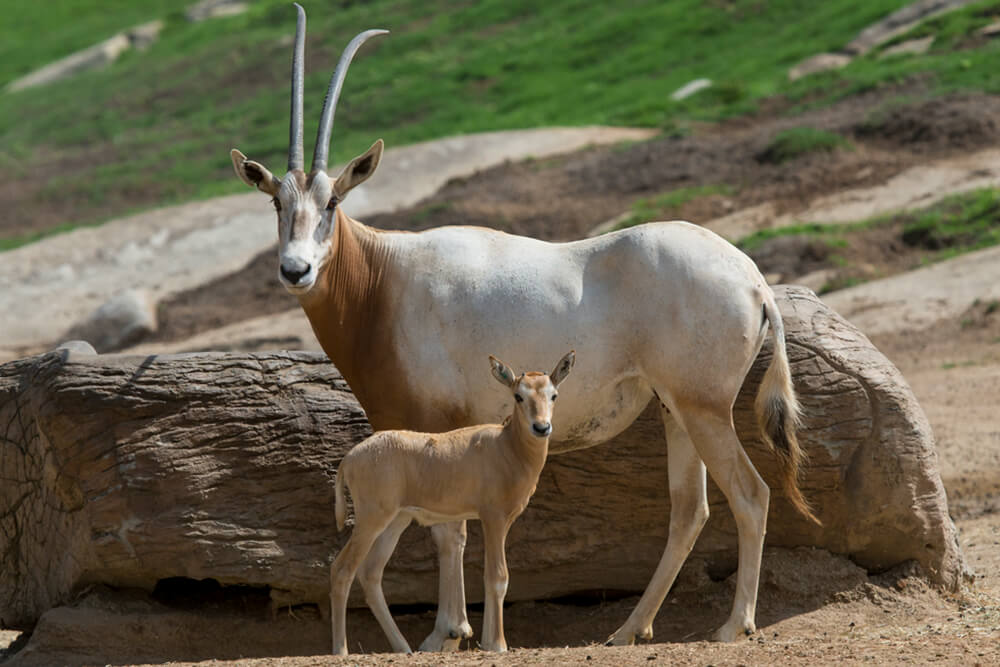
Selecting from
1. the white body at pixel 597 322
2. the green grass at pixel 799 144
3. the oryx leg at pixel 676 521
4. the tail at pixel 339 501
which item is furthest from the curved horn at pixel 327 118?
the green grass at pixel 799 144

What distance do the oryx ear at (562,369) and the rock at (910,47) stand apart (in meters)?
26.6

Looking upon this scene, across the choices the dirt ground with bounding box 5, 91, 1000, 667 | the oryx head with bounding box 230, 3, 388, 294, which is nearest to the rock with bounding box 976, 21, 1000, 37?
the dirt ground with bounding box 5, 91, 1000, 667

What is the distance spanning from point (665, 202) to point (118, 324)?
9.94 metres

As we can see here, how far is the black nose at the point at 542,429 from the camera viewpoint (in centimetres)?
712

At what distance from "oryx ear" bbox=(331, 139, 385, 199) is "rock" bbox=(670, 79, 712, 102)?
26.8 metres

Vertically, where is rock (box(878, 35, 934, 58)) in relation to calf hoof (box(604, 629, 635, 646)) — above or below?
below

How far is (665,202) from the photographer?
25.3 meters

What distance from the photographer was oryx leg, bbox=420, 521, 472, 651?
8094mm

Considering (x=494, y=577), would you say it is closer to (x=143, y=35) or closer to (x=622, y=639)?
(x=622, y=639)

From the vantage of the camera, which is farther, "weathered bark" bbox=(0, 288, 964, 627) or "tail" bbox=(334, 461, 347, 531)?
"weathered bark" bbox=(0, 288, 964, 627)

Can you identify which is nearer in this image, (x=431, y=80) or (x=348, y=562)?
(x=348, y=562)

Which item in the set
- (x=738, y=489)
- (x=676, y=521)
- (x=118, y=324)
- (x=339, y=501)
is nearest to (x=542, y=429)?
(x=339, y=501)

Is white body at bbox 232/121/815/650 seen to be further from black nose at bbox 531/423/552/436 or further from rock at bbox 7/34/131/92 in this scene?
rock at bbox 7/34/131/92

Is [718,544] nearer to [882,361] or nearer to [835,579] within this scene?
[835,579]
